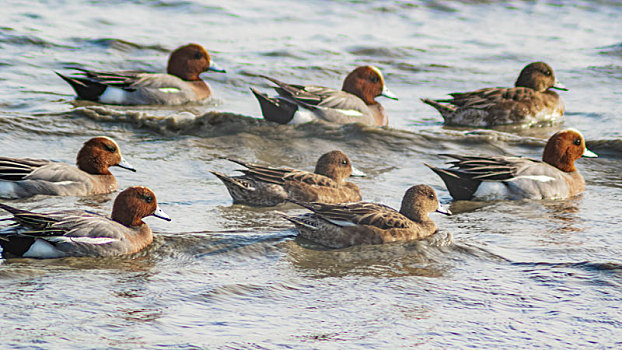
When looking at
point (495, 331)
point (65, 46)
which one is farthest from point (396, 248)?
point (65, 46)

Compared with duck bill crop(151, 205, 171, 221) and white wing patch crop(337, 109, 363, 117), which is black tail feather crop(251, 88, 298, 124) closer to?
white wing patch crop(337, 109, 363, 117)

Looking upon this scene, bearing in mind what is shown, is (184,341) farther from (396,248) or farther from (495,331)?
(396,248)

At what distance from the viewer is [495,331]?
5164mm

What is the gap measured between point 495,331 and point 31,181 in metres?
5.02

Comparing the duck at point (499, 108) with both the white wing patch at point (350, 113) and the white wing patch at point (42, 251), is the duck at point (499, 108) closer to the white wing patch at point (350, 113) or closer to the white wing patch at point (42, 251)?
the white wing patch at point (350, 113)

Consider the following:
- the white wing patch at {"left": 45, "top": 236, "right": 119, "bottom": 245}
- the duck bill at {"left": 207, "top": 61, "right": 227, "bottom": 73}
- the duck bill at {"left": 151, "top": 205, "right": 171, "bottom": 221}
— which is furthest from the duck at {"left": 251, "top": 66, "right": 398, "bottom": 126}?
the white wing patch at {"left": 45, "top": 236, "right": 119, "bottom": 245}

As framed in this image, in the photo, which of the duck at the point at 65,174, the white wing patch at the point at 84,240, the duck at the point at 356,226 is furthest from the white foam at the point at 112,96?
the white wing patch at the point at 84,240

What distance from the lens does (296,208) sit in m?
8.42

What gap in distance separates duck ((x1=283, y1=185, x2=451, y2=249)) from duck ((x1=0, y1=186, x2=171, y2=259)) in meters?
1.27

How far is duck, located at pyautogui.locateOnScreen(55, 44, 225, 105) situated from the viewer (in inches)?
532

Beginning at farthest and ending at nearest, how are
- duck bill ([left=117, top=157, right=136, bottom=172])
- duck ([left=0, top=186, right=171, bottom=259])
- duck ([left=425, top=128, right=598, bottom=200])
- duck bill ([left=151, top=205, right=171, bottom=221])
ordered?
duck bill ([left=117, top=157, right=136, bottom=172]) → duck ([left=425, top=128, right=598, bottom=200]) → duck bill ([left=151, top=205, right=171, bottom=221]) → duck ([left=0, top=186, right=171, bottom=259])

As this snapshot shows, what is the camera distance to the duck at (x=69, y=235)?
20.8 feet

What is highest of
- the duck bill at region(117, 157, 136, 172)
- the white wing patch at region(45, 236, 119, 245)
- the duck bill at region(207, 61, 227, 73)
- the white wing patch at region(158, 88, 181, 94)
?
the duck bill at region(207, 61, 227, 73)

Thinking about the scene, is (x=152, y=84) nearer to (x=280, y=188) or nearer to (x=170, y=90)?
(x=170, y=90)
